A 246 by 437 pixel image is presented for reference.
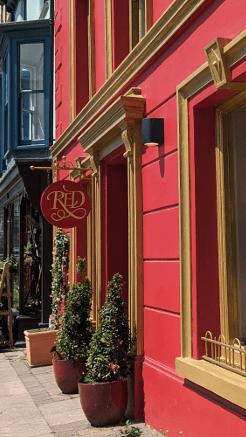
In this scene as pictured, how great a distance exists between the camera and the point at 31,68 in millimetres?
11766

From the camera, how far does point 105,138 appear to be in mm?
6441

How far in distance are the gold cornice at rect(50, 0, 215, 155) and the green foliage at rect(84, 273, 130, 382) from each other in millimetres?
2526

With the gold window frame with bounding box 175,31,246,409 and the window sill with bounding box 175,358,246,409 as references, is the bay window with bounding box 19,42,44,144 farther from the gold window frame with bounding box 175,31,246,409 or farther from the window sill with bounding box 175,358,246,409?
the window sill with bounding box 175,358,246,409

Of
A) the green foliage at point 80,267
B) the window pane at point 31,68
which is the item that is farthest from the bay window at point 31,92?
the green foliage at point 80,267

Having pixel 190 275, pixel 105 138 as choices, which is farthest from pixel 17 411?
pixel 105 138

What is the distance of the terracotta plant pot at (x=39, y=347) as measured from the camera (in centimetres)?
802

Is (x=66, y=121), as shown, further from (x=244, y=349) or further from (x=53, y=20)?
(x=244, y=349)

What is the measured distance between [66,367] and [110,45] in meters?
4.08

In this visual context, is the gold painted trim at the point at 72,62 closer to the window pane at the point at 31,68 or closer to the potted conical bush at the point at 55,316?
the potted conical bush at the point at 55,316

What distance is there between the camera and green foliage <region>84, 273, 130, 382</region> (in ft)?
16.7

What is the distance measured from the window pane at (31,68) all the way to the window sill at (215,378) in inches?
347

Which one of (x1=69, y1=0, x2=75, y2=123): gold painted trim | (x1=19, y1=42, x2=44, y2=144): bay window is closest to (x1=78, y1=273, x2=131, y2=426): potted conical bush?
(x1=69, y1=0, x2=75, y2=123): gold painted trim

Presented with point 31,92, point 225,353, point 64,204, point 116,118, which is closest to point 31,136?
point 31,92

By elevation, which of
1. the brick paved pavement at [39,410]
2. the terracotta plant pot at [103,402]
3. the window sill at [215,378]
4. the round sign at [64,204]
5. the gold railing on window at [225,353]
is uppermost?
the round sign at [64,204]
